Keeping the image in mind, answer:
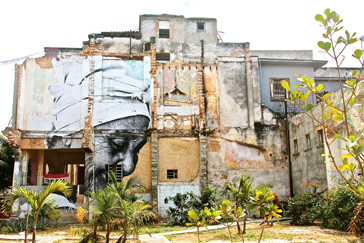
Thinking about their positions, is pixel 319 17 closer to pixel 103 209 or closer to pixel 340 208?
pixel 103 209

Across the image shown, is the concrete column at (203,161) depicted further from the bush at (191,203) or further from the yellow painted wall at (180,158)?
the bush at (191,203)

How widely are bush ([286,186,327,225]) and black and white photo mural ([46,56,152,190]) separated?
898 cm

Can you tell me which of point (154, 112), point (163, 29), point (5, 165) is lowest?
point (5, 165)

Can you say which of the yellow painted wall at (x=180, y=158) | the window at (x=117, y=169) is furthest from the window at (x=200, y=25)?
the window at (x=117, y=169)

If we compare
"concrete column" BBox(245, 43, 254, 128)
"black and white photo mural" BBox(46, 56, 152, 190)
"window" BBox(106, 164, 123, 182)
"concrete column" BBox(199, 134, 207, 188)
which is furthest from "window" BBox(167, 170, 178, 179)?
"concrete column" BBox(245, 43, 254, 128)

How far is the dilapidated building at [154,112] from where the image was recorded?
19.7 meters

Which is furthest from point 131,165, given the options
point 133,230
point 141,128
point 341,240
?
point 341,240

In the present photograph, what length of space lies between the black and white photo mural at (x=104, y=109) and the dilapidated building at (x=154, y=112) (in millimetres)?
58

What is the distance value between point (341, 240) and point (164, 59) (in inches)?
563

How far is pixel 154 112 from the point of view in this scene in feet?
66.9

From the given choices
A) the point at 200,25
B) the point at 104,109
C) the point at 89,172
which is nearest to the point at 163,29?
the point at 200,25

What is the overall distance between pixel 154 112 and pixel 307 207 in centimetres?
978

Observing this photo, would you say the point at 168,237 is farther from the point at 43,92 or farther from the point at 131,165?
the point at 43,92

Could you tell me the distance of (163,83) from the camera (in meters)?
21.0
